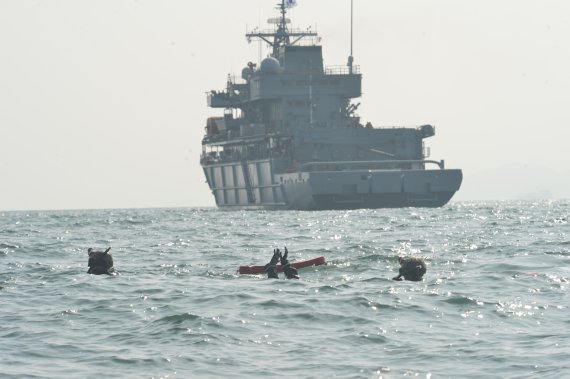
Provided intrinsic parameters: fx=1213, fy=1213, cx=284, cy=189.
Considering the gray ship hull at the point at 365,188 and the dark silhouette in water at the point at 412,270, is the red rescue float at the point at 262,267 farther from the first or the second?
the gray ship hull at the point at 365,188

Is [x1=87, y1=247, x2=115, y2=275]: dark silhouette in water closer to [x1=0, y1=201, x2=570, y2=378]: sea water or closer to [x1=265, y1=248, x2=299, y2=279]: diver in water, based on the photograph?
[x1=0, y1=201, x2=570, y2=378]: sea water

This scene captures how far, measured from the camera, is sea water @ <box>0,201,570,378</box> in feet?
64.2

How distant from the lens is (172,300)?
2766 centimetres

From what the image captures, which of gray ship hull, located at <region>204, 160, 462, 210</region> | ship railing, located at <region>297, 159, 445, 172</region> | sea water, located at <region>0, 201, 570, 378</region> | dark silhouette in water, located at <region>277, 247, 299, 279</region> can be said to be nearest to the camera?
sea water, located at <region>0, 201, 570, 378</region>

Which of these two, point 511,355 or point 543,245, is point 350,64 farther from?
point 511,355

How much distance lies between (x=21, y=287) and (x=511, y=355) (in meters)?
15.7

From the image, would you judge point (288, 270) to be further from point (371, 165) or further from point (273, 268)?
point (371, 165)

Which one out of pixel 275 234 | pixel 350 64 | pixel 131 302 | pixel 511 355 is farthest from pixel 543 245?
pixel 350 64

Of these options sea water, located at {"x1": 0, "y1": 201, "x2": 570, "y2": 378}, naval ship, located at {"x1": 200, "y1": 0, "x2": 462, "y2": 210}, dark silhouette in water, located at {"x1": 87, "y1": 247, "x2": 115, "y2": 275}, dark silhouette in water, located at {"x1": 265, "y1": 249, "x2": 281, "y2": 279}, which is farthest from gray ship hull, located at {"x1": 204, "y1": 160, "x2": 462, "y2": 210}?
dark silhouette in water, located at {"x1": 265, "y1": 249, "x2": 281, "y2": 279}

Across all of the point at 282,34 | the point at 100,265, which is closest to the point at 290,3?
the point at 282,34

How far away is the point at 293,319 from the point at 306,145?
9732 cm

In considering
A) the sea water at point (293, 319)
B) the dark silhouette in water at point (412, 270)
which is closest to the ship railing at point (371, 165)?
the sea water at point (293, 319)

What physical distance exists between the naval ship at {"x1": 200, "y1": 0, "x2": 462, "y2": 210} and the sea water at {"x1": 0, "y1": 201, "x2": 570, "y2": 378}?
6696 centimetres

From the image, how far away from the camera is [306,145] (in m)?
121
